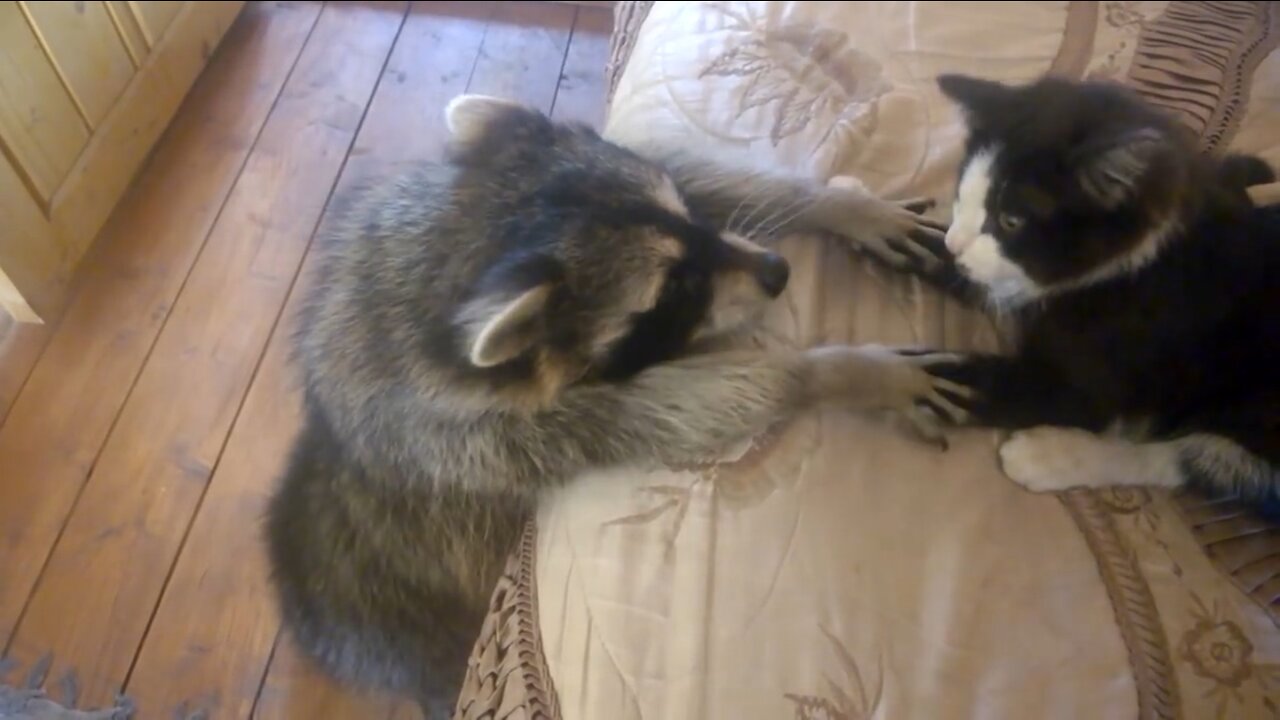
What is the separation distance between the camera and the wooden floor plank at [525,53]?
2.41m

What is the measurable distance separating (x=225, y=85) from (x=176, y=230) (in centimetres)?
45

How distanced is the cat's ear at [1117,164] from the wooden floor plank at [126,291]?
5.51 ft

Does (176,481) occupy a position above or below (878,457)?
below

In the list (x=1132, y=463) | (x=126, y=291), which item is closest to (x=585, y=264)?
(x=1132, y=463)

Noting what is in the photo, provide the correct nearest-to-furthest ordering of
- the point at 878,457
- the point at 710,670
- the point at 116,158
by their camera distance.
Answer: the point at 710,670 → the point at 878,457 → the point at 116,158

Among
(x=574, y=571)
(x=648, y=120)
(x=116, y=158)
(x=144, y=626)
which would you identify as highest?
(x=648, y=120)

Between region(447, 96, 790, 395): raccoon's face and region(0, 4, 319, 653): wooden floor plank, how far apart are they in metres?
1.04

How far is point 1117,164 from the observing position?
1102mm

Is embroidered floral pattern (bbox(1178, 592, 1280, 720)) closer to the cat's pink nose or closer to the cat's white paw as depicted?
the cat's white paw

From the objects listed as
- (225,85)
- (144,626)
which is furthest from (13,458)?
(225,85)

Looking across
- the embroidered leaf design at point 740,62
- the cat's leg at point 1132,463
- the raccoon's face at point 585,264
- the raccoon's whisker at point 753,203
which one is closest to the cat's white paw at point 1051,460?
the cat's leg at point 1132,463

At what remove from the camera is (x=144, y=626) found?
1.71 metres

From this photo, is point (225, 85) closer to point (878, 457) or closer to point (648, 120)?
point (648, 120)

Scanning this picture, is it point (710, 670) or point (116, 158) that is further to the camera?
point (116, 158)
